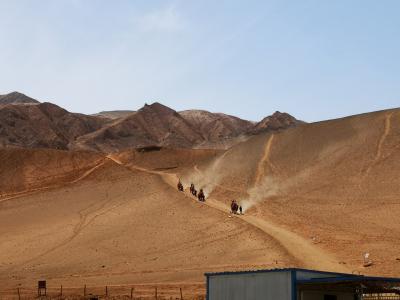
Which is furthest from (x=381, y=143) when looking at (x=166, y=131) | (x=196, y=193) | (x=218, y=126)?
(x=218, y=126)

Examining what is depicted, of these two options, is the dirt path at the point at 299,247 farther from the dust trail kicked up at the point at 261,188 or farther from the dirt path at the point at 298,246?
the dust trail kicked up at the point at 261,188

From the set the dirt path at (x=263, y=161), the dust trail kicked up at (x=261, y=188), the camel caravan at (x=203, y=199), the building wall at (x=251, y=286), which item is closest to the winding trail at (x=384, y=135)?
the dust trail kicked up at (x=261, y=188)

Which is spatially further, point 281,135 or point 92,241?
point 281,135

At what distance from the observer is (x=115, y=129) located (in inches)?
6565

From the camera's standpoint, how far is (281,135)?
3388 inches

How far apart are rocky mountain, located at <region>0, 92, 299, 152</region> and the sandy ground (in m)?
60.9

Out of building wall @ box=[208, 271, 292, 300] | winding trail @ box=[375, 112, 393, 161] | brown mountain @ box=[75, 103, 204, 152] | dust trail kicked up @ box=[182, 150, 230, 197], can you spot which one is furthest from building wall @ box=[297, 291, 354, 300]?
brown mountain @ box=[75, 103, 204, 152]

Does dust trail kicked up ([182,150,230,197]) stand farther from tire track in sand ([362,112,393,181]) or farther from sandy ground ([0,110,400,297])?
tire track in sand ([362,112,393,181])

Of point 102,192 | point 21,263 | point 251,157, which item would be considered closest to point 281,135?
point 251,157

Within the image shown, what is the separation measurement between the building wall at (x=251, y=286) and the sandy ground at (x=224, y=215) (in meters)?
11.6

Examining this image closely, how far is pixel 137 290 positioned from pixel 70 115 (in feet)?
464

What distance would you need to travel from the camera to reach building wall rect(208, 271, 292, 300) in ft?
76.8

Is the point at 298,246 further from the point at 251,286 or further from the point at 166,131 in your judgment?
the point at 166,131

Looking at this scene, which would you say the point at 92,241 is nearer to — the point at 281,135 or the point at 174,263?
the point at 174,263
